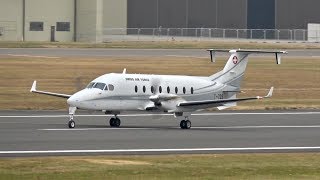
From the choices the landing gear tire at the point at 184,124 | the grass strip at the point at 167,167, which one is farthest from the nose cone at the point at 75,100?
the grass strip at the point at 167,167

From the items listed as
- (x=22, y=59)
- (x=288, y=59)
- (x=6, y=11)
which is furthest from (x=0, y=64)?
(x=6, y=11)

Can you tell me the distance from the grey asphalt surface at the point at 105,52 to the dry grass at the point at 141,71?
3691 millimetres

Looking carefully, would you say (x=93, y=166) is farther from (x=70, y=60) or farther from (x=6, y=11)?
(x=6, y=11)

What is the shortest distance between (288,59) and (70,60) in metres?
18.0

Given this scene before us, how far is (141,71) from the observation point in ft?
212

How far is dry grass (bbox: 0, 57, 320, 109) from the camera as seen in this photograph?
2071 inches

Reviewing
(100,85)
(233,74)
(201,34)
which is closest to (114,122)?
(100,85)

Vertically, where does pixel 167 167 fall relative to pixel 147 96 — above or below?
below

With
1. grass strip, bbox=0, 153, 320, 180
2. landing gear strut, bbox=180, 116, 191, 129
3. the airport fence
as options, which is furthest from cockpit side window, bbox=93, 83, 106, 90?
the airport fence

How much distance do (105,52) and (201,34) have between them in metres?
32.7

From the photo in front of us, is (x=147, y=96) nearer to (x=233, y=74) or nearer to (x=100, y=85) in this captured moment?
(x=100, y=85)

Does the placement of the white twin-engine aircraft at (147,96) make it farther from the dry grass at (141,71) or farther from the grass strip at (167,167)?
the dry grass at (141,71)

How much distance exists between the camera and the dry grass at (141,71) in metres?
52.6

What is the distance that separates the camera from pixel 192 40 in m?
107
